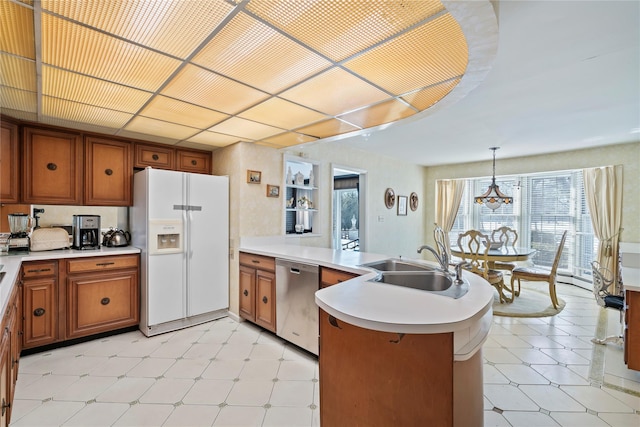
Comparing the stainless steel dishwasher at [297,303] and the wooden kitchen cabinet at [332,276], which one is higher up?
the wooden kitchen cabinet at [332,276]

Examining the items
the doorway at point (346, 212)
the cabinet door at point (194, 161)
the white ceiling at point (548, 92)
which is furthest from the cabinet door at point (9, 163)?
the doorway at point (346, 212)

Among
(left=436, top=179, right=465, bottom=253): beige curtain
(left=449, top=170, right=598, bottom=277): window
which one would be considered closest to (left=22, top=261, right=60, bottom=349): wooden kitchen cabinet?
(left=436, top=179, right=465, bottom=253): beige curtain

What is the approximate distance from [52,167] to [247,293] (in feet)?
7.83

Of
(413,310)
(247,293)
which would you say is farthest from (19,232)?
(413,310)

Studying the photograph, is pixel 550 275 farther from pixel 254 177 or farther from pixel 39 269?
pixel 39 269

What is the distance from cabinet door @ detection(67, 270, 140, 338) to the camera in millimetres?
2783

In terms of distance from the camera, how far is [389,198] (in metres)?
5.66

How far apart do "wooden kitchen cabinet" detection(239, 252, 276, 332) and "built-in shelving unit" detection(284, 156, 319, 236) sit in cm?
98

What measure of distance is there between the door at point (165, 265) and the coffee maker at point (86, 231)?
0.73 meters

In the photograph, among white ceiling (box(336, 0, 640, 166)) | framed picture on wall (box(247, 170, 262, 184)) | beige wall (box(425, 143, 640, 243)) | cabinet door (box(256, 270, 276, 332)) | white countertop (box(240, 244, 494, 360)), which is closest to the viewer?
white countertop (box(240, 244, 494, 360))

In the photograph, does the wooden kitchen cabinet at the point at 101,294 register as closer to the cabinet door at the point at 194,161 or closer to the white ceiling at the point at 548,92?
the cabinet door at the point at 194,161

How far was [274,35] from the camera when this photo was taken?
147 centimetres

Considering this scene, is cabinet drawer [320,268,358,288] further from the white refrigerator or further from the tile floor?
the white refrigerator

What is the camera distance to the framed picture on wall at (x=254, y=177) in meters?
3.55
